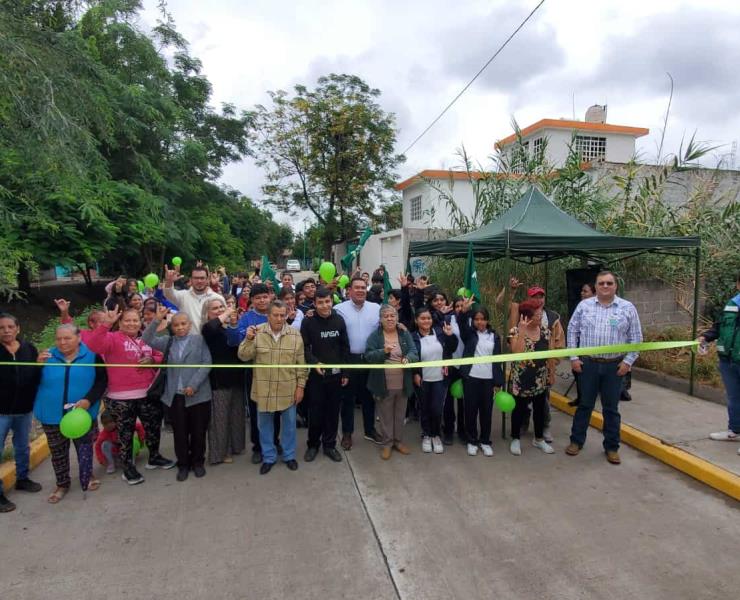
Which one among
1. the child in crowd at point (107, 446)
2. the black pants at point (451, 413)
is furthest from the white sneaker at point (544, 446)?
the child in crowd at point (107, 446)

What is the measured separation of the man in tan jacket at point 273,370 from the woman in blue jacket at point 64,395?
1240 millimetres

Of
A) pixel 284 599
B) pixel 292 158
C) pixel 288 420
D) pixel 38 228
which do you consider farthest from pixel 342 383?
pixel 292 158

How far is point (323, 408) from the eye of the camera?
4.46 metres

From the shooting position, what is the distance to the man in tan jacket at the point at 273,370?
160 inches

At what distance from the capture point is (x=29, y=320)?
12875 mm

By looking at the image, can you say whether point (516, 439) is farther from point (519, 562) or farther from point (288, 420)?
point (288, 420)

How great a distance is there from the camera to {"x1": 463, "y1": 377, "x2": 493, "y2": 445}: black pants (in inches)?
177

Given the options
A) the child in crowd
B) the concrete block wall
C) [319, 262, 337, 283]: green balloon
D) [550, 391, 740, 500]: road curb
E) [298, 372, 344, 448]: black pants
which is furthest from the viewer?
the concrete block wall

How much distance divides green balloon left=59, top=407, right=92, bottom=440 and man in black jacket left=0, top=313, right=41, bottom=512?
0.38 m

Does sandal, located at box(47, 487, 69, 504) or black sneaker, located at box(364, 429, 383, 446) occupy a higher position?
black sneaker, located at box(364, 429, 383, 446)

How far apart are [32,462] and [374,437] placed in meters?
3.33

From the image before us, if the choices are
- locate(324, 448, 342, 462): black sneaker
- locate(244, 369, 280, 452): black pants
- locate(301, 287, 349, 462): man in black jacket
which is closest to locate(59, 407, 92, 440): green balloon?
locate(244, 369, 280, 452): black pants

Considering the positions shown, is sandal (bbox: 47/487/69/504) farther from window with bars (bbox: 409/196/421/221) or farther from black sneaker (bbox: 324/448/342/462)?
window with bars (bbox: 409/196/421/221)

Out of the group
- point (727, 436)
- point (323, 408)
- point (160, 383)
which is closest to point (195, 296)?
point (160, 383)
